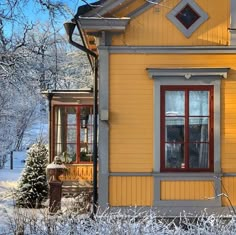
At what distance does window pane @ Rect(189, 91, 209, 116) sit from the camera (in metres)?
9.60

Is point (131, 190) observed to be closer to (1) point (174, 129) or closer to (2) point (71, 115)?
(1) point (174, 129)

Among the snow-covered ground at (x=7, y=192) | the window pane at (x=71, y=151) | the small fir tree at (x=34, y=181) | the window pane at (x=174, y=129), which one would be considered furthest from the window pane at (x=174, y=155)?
the window pane at (x=71, y=151)

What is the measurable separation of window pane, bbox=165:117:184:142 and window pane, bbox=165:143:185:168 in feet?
0.40

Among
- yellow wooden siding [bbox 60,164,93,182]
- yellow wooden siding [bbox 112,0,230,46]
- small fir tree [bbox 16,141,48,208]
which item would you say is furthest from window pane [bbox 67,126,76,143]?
yellow wooden siding [bbox 112,0,230,46]

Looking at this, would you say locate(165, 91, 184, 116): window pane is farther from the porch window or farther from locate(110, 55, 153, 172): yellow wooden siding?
the porch window

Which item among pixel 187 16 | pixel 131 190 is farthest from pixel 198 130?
pixel 187 16

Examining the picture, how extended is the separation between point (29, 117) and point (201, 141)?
1177 inches

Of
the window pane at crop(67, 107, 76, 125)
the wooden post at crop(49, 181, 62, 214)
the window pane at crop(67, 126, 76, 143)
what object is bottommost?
the wooden post at crop(49, 181, 62, 214)

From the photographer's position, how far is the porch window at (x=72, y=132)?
580 inches

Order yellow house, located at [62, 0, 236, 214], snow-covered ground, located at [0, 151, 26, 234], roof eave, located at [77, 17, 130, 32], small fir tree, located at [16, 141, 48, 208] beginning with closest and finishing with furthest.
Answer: roof eave, located at [77, 17, 130, 32]
snow-covered ground, located at [0, 151, 26, 234]
yellow house, located at [62, 0, 236, 214]
small fir tree, located at [16, 141, 48, 208]

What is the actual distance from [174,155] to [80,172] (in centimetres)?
523

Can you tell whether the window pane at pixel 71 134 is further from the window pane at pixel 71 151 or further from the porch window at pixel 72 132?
the window pane at pixel 71 151

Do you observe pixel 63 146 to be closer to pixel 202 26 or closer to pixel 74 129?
pixel 74 129

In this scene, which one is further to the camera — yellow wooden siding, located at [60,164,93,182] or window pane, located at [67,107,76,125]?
window pane, located at [67,107,76,125]
